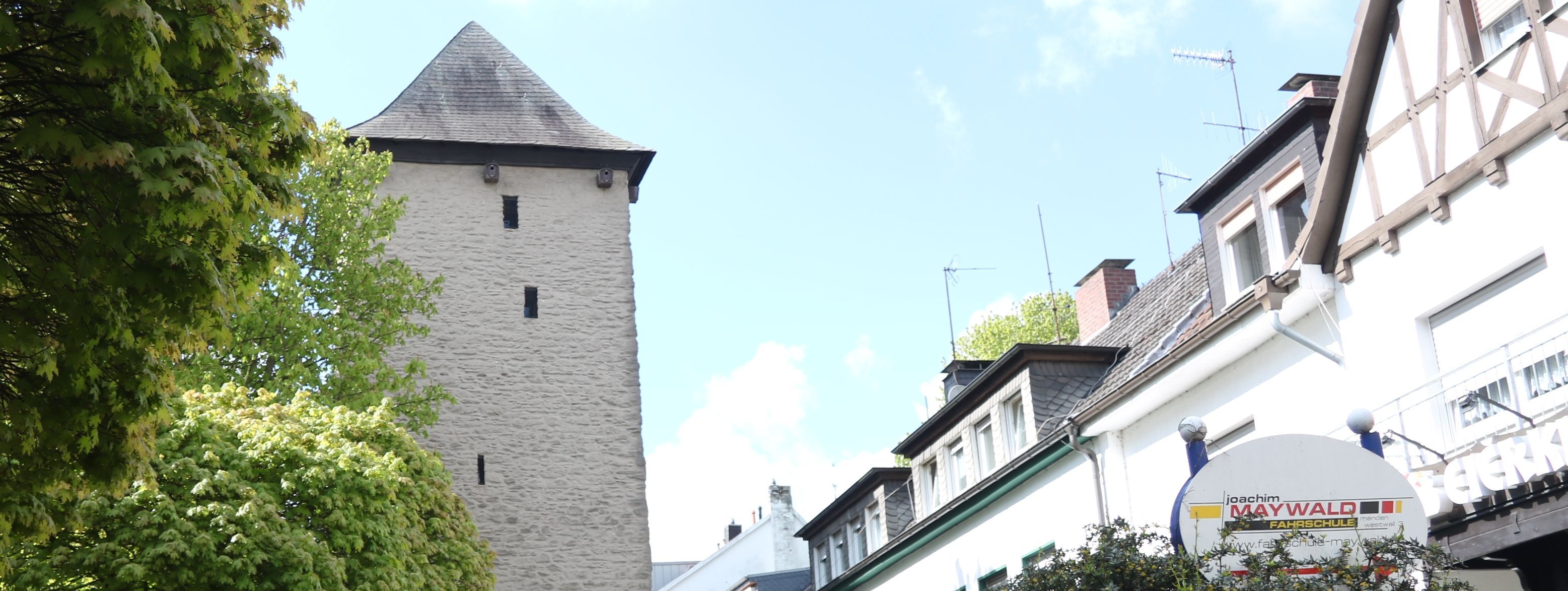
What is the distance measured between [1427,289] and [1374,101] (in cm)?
171

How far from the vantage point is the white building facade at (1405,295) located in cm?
1073

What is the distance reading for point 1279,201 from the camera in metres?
15.2

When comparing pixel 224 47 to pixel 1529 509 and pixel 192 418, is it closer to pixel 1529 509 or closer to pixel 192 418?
pixel 1529 509

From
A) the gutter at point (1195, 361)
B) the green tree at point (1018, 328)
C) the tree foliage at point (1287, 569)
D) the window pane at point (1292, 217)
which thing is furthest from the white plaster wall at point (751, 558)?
the tree foliage at point (1287, 569)

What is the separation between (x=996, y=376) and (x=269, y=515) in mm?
9129

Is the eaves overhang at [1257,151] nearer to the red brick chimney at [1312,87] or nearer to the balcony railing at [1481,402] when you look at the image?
the red brick chimney at [1312,87]

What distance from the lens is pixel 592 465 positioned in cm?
3281

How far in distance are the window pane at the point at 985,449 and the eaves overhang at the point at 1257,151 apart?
579 centimetres

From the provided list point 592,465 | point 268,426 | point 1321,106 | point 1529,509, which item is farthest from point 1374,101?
point 592,465

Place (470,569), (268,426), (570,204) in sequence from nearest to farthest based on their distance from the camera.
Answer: (268,426), (470,569), (570,204)

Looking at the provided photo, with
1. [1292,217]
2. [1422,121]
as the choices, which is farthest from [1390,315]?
[1292,217]

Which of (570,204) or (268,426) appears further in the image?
(570,204)

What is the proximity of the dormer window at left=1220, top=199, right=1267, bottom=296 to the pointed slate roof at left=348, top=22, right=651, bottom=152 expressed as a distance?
2133 cm

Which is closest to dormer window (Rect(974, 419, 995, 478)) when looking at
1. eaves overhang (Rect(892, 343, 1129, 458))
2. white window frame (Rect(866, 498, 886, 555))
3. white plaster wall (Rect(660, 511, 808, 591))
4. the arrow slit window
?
eaves overhang (Rect(892, 343, 1129, 458))
